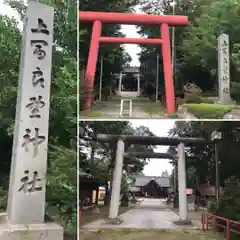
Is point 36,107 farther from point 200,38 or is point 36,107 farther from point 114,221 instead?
point 200,38

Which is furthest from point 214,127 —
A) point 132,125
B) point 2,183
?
point 2,183

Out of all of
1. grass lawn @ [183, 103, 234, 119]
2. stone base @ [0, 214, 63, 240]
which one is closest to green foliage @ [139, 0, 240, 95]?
grass lawn @ [183, 103, 234, 119]

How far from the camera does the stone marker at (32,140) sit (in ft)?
11.6

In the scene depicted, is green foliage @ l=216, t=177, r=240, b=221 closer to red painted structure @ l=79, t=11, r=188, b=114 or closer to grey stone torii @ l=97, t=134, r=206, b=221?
grey stone torii @ l=97, t=134, r=206, b=221

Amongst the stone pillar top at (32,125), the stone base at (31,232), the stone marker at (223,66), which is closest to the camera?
the stone base at (31,232)

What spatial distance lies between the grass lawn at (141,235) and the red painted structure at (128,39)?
127cm

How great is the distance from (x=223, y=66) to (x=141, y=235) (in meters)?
3.21

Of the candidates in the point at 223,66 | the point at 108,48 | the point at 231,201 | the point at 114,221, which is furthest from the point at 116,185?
the point at 223,66

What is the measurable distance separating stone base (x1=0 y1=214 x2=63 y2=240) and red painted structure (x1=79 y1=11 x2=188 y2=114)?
1268 millimetres

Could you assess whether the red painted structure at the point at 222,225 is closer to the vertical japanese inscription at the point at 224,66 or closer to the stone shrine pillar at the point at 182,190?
the stone shrine pillar at the point at 182,190

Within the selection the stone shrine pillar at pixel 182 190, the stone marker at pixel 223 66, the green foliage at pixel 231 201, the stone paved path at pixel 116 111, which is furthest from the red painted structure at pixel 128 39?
the green foliage at pixel 231 201

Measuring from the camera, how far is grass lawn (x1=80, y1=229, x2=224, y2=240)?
11.1ft

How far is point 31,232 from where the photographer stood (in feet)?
11.0

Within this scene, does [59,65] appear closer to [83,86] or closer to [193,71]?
[193,71]
